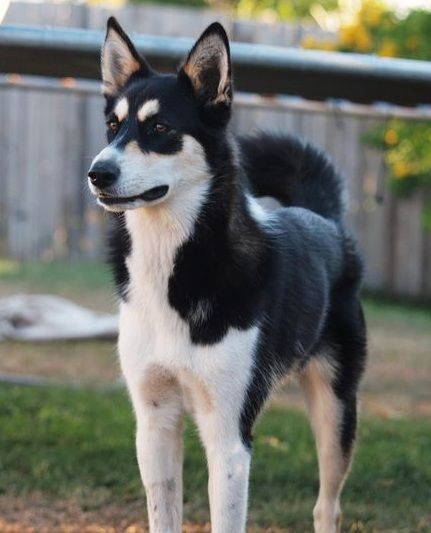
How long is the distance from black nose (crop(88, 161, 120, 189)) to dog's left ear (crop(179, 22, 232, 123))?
1.41ft

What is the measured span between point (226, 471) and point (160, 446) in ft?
0.94

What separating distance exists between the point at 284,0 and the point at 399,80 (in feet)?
45.3

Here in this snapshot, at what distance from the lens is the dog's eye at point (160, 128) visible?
11.0 feet

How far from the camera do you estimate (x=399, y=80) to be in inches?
186

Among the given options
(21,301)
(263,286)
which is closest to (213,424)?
(263,286)

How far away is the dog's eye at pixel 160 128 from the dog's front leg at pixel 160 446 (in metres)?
0.81

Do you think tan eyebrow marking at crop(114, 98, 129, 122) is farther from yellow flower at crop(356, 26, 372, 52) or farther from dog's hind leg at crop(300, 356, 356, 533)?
yellow flower at crop(356, 26, 372, 52)

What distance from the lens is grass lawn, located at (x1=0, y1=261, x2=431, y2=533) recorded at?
435cm

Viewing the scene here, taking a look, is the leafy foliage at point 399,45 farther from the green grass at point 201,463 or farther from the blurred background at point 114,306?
the green grass at point 201,463

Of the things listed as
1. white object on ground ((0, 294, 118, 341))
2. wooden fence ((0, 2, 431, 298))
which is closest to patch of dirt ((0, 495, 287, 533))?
white object on ground ((0, 294, 118, 341))

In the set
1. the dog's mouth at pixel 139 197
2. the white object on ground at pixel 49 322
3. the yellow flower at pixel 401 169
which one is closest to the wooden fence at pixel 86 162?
the yellow flower at pixel 401 169

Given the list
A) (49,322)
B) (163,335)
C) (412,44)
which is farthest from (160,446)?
(412,44)

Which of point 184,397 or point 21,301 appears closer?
point 184,397

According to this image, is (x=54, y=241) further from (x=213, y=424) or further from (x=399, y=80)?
(x=213, y=424)
